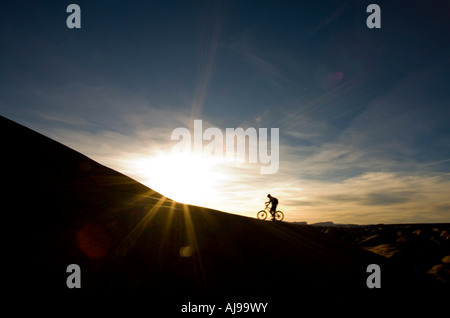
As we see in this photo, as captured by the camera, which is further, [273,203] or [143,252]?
[273,203]

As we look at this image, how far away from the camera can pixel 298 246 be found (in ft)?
34.2

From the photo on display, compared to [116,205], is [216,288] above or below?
below

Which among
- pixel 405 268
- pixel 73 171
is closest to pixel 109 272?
pixel 73 171

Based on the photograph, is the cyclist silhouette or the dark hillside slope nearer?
the dark hillside slope

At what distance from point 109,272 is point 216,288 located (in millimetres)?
2731

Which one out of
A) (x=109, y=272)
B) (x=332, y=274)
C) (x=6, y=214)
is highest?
(x=6, y=214)

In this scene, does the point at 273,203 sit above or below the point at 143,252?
below

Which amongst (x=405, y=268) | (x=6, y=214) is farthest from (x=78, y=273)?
(x=405, y=268)

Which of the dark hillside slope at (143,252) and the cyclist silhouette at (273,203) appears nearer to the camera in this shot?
the dark hillside slope at (143,252)

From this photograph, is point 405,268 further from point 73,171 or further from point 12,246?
point 73,171

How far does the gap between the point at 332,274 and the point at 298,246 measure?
2086 mm

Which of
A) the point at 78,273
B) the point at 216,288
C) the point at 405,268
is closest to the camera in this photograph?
the point at 78,273

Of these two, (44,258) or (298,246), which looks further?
(298,246)
